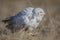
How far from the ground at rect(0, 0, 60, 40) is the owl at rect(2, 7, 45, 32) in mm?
27

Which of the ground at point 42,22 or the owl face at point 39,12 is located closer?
the ground at point 42,22

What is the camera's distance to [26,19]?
1038 millimetres

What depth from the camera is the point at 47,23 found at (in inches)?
40.6

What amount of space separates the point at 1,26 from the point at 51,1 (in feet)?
1.39

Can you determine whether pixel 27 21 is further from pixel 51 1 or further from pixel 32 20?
pixel 51 1

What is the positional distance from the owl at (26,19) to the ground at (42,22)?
0.09 feet

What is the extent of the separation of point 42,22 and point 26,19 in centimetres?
11

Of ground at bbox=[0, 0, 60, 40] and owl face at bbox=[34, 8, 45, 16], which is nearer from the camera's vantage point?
ground at bbox=[0, 0, 60, 40]

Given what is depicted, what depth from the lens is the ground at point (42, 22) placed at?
96cm

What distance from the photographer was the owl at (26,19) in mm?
1007

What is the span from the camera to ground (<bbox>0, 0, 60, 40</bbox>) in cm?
96

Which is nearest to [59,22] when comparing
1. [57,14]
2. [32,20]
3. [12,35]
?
[57,14]

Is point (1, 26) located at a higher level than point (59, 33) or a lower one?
higher

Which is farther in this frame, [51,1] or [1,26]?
[51,1]
